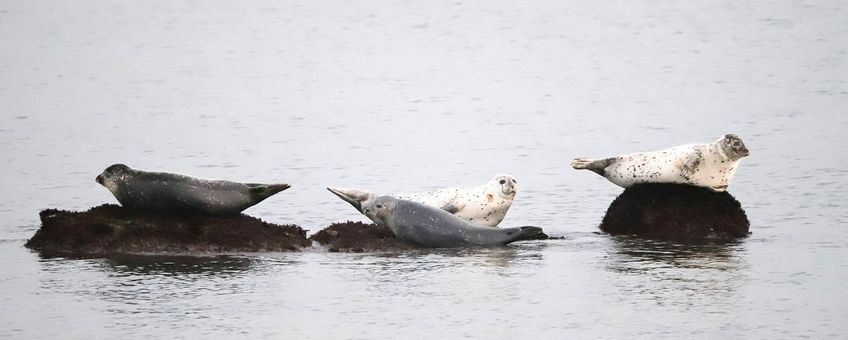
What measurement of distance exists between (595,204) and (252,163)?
5183 millimetres

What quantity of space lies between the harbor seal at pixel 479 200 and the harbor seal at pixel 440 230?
1.34 ft

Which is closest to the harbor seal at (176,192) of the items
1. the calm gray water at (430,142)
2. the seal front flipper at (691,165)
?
the calm gray water at (430,142)

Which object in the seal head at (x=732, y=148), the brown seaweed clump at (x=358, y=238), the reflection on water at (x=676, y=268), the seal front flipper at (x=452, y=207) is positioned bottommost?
the reflection on water at (x=676, y=268)

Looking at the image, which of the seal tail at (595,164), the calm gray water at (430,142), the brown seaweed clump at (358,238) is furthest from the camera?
the seal tail at (595,164)

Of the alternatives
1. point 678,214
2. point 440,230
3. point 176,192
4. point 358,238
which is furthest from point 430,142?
point 176,192

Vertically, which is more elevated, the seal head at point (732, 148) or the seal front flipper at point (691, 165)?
the seal head at point (732, 148)

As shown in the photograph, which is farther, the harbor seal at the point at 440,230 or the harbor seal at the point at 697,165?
the harbor seal at the point at 697,165

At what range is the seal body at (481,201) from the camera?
1407 cm

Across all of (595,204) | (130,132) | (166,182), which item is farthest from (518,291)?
(130,132)

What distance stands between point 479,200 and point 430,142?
9.66 m

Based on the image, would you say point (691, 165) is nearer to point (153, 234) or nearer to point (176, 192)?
point (176, 192)

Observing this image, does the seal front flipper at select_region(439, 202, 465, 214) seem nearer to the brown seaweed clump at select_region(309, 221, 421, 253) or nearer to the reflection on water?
the brown seaweed clump at select_region(309, 221, 421, 253)

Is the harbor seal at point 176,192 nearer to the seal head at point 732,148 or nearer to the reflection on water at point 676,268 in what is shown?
the reflection on water at point 676,268

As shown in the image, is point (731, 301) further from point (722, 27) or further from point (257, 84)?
point (722, 27)
